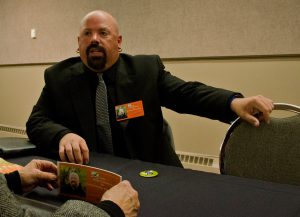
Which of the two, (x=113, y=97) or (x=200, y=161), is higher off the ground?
(x=113, y=97)

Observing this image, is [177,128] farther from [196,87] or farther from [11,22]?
[11,22]

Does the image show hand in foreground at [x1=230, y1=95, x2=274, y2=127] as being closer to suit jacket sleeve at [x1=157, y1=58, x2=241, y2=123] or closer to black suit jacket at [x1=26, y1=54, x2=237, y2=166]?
suit jacket sleeve at [x1=157, y1=58, x2=241, y2=123]

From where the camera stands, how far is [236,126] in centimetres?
137

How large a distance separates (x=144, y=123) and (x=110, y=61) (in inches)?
15.8

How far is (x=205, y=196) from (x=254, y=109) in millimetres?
473

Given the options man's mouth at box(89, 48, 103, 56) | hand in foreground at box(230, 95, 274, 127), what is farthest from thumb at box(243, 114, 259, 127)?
man's mouth at box(89, 48, 103, 56)

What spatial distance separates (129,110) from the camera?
1.76 meters

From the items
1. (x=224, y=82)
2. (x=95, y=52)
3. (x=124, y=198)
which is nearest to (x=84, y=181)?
(x=124, y=198)

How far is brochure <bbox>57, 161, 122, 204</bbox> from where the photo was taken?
0.89 meters

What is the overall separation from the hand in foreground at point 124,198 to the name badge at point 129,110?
89cm

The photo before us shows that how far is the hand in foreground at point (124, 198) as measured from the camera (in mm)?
780

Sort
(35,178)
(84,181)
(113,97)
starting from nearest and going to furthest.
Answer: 1. (84,181)
2. (35,178)
3. (113,97)

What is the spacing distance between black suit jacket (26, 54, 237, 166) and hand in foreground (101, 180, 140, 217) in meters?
0.86

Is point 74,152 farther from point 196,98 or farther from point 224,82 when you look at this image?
point 224,82
